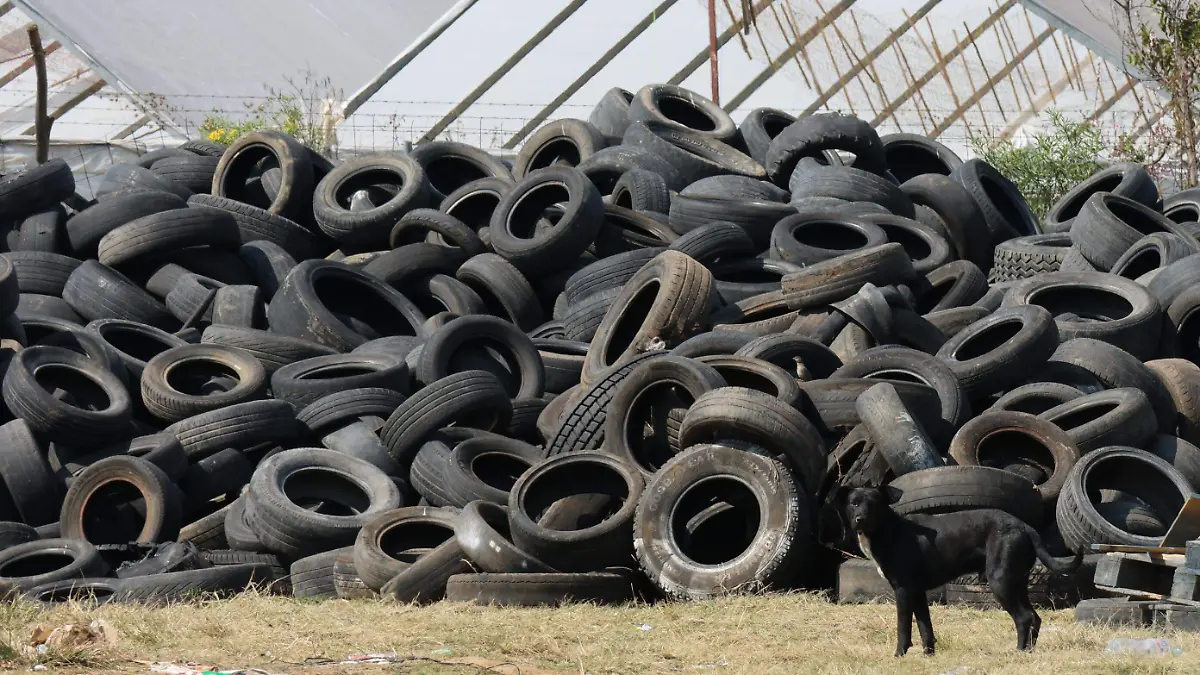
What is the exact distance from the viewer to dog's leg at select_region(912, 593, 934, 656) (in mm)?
6867

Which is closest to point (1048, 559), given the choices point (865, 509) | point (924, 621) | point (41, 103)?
point (924, 621)

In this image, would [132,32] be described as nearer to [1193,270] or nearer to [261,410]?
[261,410]

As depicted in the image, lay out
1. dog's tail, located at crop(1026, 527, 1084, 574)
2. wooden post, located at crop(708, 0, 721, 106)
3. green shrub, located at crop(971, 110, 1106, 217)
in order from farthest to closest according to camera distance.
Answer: wooden post, located at crop(708, 0, 721, 106) < green shrub, located at crop(971, 110, 1106, 217) < dog's tail, located at crop(1026, 527, 1084, 574)

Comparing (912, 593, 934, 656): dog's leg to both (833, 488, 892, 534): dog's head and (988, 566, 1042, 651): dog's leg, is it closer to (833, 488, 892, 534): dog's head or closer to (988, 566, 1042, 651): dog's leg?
(988, 566, 1042, 651): dog's leg

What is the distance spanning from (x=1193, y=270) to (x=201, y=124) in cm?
1784


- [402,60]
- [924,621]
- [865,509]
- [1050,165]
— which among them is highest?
[402,60]

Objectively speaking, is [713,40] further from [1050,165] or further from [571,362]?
[571,362]

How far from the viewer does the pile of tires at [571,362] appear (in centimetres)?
944

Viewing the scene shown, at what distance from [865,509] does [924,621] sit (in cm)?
69

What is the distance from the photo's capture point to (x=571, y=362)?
43.0 ft

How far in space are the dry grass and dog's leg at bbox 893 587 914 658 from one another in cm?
8

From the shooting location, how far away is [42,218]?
15.1m

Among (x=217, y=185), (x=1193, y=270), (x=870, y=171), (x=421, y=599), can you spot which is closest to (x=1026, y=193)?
(x=870, y=171)

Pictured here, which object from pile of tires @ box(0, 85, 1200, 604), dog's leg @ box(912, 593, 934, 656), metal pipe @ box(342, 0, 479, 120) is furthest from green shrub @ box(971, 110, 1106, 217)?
dog's leg @ box(912, 593, 934, 656)
